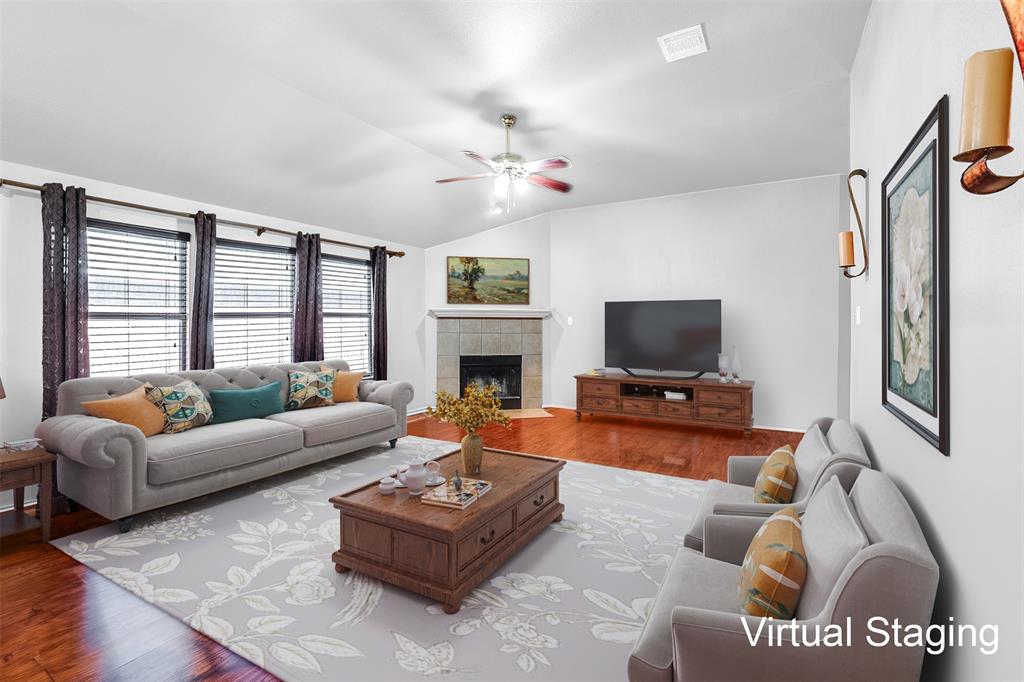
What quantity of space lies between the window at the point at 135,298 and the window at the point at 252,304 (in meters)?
0.36

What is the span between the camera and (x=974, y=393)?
1227 mm

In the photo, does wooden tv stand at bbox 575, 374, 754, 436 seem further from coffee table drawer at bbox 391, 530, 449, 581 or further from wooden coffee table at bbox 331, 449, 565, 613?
coffee table drawer at bbox 391, 530, 449, 581

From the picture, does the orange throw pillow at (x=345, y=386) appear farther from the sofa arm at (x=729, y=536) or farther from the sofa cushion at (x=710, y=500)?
the sofa arm at (x=729, y=536)

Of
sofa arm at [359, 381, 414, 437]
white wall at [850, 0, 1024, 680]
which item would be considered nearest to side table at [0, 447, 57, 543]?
sofa arm at [359, 381, 414, 437]

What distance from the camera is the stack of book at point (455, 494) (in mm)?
2525

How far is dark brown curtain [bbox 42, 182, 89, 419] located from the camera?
356 centimetres

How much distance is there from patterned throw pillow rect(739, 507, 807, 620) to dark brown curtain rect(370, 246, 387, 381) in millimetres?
5556

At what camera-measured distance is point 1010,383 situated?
3.41ft

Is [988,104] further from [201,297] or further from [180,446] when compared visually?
[201,297]

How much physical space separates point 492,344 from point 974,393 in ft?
20.8

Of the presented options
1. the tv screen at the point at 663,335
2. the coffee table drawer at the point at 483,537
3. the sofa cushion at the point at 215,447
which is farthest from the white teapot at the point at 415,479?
the tv screen at the point at 663,335

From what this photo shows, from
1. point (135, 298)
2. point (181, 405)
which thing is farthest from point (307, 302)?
point (181, 405)

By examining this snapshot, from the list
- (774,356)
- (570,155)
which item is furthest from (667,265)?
(570,155)

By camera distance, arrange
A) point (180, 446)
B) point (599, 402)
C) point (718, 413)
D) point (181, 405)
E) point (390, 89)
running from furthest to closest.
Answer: point (599, 402) → point (718, 413) → point (181, 405) → point (390, 89) → point (180, 446)
